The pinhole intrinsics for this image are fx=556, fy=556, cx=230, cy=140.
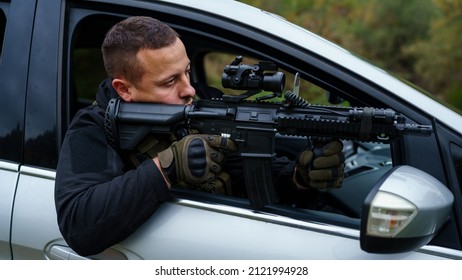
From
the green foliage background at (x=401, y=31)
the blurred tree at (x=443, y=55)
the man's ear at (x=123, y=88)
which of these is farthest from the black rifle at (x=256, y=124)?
the blurred tree at (x=443, y=55)

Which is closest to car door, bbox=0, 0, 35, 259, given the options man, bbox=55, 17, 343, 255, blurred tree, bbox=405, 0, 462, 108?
man, bbox=55, 17, 343, 255

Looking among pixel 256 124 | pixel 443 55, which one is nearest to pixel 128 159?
pixel 256 124

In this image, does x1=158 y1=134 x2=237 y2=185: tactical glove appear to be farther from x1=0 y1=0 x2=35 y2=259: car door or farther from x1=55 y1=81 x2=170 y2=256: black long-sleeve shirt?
x1=0 y1=0 x2=35 y2=259: car door

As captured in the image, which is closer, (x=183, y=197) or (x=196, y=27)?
(x=183, y=197)

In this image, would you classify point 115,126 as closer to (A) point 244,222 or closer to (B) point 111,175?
(B) point 111,175

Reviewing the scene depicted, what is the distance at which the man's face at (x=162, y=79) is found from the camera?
1896 mm

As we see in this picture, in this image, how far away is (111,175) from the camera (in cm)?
179

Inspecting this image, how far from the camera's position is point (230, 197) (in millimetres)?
1833

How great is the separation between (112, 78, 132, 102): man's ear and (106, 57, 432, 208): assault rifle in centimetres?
10

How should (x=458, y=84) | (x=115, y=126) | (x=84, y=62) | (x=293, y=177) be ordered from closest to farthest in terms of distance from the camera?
1. (x=115, y=126)
2. (x=293, y=177)
3. (x=84, y=62)
4. (x=458, y=84)

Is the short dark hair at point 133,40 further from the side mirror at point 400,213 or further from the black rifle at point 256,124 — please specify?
the side mirror at point 400,213

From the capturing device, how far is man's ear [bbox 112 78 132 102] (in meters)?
1.95

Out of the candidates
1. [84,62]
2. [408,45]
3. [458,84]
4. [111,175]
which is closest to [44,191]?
[111,175]

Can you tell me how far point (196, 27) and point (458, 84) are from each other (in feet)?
33.7
